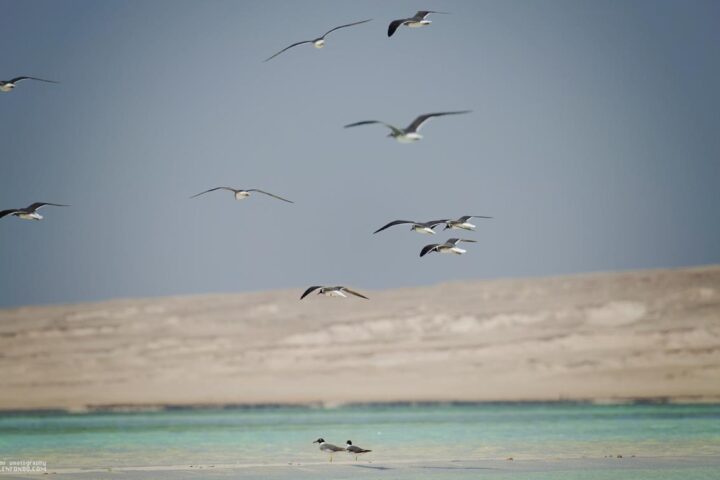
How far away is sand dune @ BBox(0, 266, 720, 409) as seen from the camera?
8138 centimetres

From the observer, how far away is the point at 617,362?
82.5 m

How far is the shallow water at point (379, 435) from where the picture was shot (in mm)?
39438

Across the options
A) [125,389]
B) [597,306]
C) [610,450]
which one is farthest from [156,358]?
[610,450]

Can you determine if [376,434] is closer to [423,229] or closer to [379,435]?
[379,435]

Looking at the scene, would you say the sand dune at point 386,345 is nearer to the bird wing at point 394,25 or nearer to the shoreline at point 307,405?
the shoreline at point 307,405

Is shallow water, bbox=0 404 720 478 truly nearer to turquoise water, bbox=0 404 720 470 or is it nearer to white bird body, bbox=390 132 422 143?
turquoise water, bbox=0 404 720 470

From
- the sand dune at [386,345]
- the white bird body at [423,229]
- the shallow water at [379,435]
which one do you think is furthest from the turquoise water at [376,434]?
the sand dune at [386,345]

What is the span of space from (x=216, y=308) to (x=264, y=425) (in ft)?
121

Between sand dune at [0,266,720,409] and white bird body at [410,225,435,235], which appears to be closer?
white bird body at [410,225,435,235]

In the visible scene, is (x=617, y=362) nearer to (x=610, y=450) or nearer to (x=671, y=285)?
(x=671, y=285)

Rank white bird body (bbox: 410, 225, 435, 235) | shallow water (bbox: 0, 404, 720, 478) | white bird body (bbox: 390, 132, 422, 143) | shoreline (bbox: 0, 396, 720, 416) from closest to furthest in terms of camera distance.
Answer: white bird body (bbox: 390, 132, 422, 143)
white bird body (bbox: 410, 225, 435, 235)
shallow water (bbox: 0, 404, 720, 478)
shoreline (bbox: 0, 396, 720, 416)

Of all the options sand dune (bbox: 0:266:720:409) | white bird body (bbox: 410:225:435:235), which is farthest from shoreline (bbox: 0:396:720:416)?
white bird body (bbox: 410:225:435:235)

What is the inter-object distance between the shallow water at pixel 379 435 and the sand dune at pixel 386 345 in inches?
298

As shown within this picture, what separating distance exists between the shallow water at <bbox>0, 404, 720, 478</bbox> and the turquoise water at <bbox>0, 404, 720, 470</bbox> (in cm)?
4
